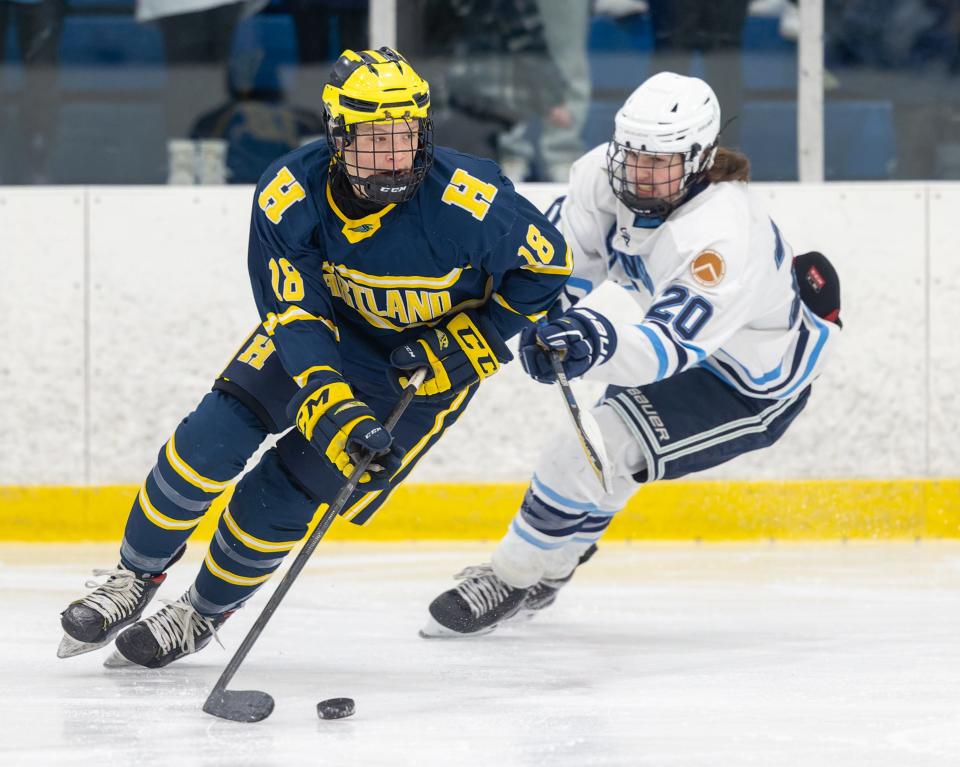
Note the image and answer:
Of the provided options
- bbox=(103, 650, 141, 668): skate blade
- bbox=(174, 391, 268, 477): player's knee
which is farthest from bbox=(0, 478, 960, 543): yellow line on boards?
bbox=(174, 391, 268, 477): player's knee

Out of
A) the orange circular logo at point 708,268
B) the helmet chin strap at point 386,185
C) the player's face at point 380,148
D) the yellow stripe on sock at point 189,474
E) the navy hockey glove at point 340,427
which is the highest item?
the player's face at point 380,148

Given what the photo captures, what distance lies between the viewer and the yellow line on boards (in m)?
4.32

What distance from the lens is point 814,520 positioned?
434 cm

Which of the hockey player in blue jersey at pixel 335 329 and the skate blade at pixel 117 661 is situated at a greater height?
the hockey player in blue jersey at pixel 335 329

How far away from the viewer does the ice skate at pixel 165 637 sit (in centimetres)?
267

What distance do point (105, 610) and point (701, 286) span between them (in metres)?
1.12

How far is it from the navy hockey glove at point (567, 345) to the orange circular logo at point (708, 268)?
228 mm

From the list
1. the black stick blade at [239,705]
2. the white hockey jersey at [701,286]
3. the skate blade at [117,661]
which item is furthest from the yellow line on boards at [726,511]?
the black stick blade at [239,705]

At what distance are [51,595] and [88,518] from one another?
2.61ft

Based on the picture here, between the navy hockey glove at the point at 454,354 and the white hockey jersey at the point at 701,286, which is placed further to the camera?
the white hockey jersey at the point at 701,286

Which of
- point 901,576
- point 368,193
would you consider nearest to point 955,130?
point 901,576

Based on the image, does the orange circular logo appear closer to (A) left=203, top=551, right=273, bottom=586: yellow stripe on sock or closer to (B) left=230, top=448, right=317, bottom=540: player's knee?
(B) left=230, top=448, right=317, bottom=540: player's knee

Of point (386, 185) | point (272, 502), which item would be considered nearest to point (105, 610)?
point (272, 502)

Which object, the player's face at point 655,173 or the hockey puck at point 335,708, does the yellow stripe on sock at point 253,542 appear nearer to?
the hockey puck at point 335,708
